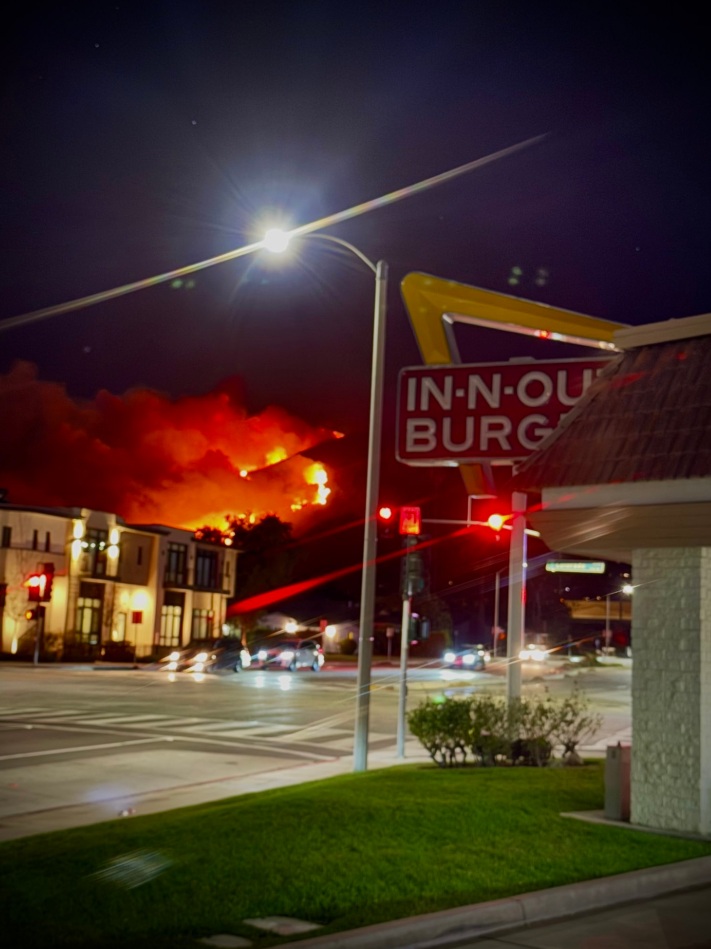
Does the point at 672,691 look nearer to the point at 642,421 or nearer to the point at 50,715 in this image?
the point at 642,421

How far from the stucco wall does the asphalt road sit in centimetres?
532

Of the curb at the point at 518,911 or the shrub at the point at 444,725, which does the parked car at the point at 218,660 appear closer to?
the shrub at the point at 444,725

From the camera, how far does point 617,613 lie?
122 meters

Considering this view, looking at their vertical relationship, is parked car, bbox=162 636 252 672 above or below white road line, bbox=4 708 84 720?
above

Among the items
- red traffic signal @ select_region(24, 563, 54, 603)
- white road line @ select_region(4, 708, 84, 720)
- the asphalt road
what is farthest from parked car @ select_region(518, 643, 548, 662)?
white road line @ select_region(4, 708, 84, 720)

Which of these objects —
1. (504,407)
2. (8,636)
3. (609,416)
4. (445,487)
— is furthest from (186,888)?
(445,487)

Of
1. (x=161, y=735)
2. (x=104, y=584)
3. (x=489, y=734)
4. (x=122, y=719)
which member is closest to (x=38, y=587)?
(x=122, y=719)

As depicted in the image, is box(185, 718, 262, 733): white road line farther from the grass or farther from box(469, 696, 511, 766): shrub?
the grass

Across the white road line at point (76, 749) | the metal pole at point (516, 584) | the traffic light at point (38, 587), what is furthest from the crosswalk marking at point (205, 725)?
the traffic light at point (38, 587)

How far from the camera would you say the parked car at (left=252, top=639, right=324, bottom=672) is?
54.0 m

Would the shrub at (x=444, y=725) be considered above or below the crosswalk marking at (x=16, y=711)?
above

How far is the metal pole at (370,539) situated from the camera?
595 inches

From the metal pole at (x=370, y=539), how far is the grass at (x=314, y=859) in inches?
113

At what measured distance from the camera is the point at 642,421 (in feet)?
36.3
